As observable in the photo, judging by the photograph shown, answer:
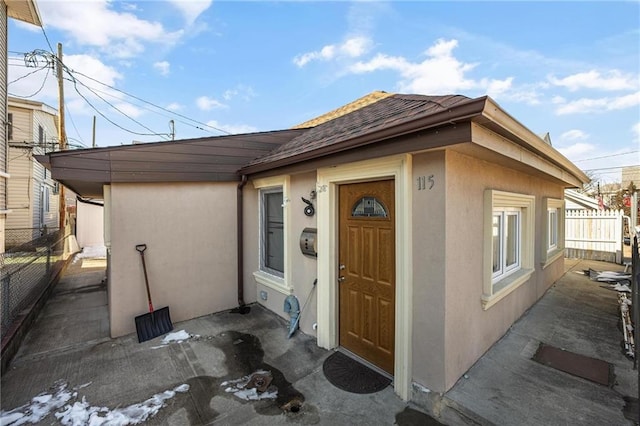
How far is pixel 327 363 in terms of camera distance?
3.54 meters

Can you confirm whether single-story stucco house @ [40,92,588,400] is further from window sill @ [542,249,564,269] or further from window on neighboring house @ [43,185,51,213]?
window on neighboring house @ [43,185,51,213]

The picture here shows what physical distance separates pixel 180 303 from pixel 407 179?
4563 millimetres

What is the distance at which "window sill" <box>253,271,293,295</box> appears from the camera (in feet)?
15.4

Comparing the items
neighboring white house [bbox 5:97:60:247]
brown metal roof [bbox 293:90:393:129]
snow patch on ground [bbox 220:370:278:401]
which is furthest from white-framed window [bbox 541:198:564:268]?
neighboring white house [bbox 5:97:60:247]

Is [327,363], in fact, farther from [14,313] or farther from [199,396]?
[14,313]

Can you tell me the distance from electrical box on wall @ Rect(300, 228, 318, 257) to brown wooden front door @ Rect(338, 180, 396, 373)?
44cm

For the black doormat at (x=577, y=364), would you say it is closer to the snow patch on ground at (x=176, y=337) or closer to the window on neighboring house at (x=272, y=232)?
the window on neighboring house at (x=272, y=232)

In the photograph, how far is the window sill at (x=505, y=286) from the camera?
3.37 metres

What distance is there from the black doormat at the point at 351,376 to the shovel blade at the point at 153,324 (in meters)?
2.86

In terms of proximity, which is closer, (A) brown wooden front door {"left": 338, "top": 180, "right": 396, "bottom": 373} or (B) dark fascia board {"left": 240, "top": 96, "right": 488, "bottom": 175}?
(B) dark fascia board {"left": 240, "top": 96, "right": 488, "bottom": 175}

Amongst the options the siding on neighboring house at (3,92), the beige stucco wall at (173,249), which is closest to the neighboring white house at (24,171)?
the siding on neighboring house at (3,92)

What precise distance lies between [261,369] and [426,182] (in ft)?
9.95

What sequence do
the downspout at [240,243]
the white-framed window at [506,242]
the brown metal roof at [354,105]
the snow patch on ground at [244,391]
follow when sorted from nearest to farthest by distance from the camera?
the snow patch on ground at [244,391]
the white-framed window at [506,242]
the downspout at [240,243]
the brown metal roof at [354,105]

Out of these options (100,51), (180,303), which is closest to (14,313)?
(180,303)
